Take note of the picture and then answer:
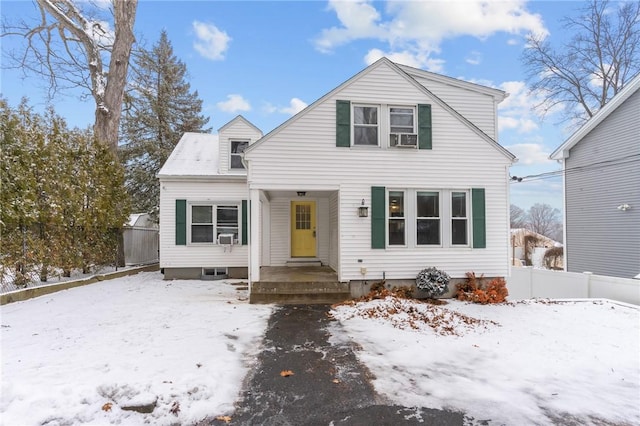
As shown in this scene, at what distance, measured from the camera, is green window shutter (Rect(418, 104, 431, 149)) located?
801cm

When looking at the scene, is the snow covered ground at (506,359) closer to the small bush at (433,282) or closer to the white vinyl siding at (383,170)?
the small bush at (433,282)

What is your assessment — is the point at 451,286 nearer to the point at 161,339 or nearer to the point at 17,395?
the point at 161,339

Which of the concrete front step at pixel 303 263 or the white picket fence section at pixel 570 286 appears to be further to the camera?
the concrete front step at pixel 303 263

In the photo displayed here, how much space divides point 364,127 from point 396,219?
2441 millimetres

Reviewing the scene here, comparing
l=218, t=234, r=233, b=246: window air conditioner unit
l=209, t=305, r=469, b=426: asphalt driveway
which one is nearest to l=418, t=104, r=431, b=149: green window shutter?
l=209, t=305, r=469, b=426: asphalt driveway

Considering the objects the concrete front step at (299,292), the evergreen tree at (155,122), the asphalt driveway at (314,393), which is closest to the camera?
the asphalt driveway at (314,393)

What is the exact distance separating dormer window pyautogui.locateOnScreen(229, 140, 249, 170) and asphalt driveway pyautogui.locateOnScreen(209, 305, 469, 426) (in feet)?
23.5

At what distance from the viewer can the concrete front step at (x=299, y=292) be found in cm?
741

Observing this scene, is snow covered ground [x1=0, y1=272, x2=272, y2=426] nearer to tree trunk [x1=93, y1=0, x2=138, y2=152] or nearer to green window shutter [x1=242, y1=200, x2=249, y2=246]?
green window shutter [x1=242, y1=200, x2=249, y2=246]

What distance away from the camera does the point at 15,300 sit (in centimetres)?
674

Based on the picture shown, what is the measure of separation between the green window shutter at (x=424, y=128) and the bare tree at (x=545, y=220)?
50607mm

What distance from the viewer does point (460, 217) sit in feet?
26.8

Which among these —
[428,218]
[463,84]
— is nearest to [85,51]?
[463,84]

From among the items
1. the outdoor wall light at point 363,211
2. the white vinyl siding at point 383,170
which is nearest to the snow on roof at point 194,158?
the white vinyl siding at point 383,170
